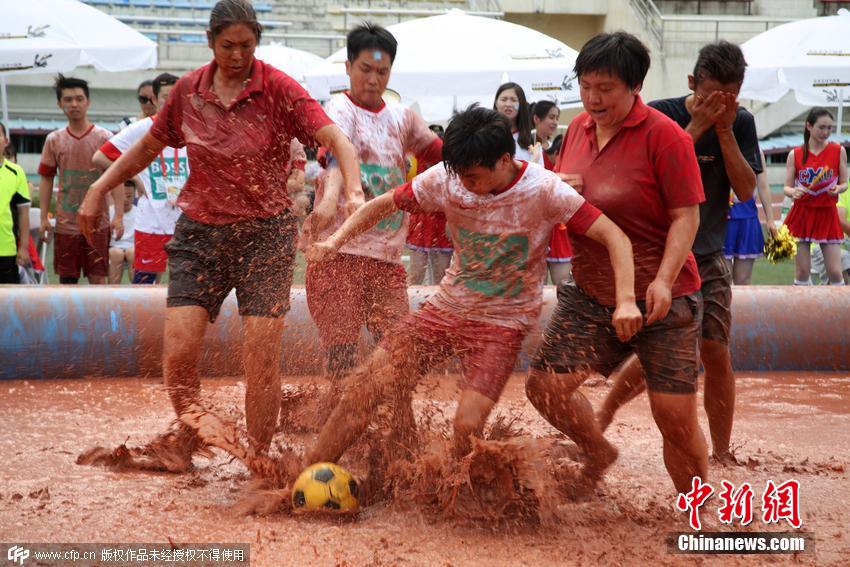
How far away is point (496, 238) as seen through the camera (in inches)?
168

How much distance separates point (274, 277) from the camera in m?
4.77

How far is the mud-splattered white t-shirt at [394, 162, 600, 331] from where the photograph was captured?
423cm

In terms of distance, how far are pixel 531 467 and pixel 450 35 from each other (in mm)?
9931

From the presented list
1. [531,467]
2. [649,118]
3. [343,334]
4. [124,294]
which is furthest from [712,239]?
[124,294]

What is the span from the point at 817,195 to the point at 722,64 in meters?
7.05

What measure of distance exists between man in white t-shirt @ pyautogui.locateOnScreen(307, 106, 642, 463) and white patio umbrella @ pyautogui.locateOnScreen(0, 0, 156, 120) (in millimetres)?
8571

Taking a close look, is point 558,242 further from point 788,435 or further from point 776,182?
point 776,182

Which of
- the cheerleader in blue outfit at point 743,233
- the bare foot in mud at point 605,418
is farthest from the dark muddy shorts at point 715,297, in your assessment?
the cheerleader in blue outfit at point 743,233

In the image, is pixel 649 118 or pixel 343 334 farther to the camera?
pixel 343 334

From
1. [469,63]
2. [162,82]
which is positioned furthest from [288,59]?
[162,82]

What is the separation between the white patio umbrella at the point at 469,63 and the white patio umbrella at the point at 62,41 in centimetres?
251

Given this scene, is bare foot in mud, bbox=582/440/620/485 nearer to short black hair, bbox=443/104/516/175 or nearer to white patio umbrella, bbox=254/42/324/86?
short black hair, bbox=443/104/516/175

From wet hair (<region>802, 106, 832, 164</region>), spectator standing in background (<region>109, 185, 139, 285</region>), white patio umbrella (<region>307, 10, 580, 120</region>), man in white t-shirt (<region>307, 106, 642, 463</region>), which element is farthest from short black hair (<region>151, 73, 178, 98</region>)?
wet hair (<region>802, 106, 832, 164</region>)

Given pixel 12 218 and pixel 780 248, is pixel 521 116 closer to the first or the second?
pixel 780 248
